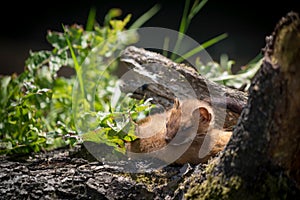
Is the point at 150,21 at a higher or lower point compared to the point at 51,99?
higher

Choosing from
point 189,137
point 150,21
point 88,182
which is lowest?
point 88,182

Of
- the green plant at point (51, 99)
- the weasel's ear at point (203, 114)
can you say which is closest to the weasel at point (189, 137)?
the weasel's ear at point (203, 114)

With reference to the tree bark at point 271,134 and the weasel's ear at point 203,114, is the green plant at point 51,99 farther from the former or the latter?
the tree bark at point 271,134

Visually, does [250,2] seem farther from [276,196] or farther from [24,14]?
[276,196]

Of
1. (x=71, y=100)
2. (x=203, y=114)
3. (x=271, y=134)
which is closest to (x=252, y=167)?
(x=271, y=134)

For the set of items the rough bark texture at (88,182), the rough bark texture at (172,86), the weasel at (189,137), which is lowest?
the rough bark texture at (88,182)

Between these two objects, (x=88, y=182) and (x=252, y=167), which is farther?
(x=88, y=182)

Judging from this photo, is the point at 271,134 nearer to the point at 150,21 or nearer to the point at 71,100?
the point at 71,100
